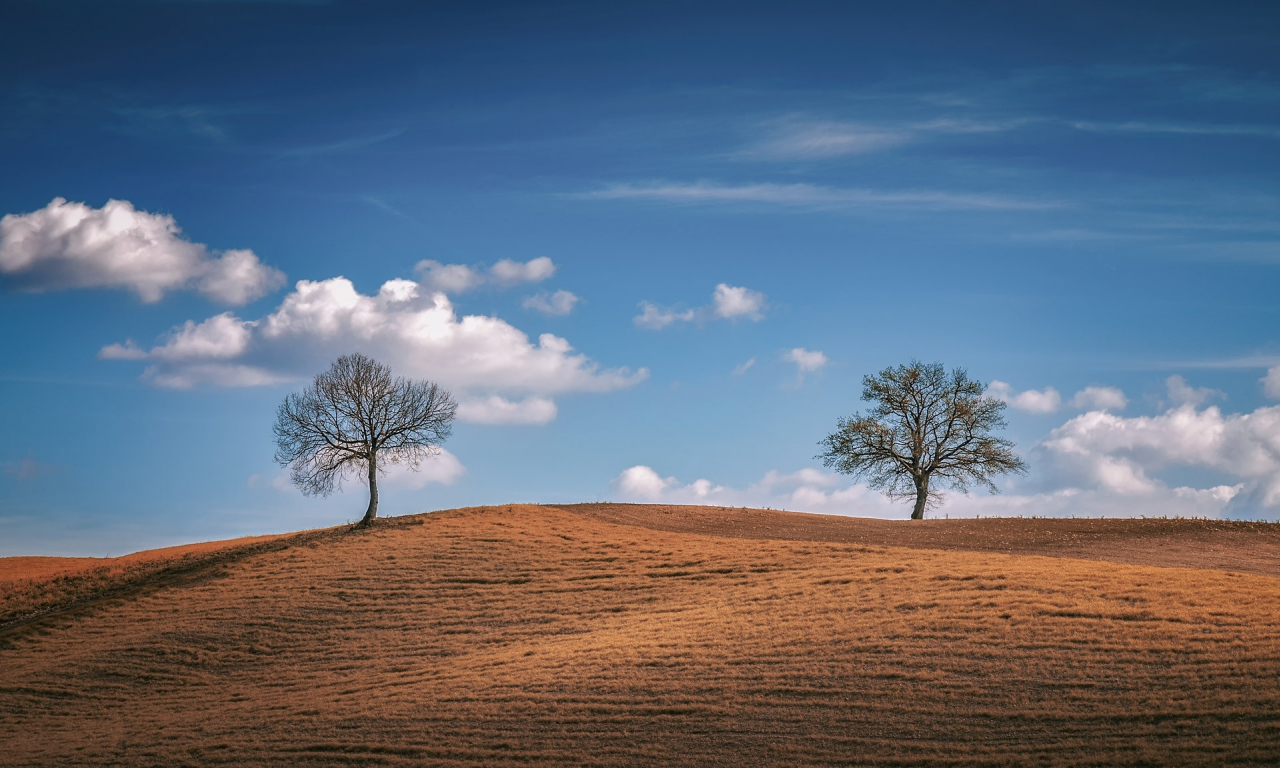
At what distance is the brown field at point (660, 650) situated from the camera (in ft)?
52.5

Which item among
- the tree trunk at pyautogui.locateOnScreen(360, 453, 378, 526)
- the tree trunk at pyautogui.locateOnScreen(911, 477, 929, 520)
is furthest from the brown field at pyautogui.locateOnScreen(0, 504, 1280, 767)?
the tree trunk at pyautogui.locateOnScreen(911, 477, 929, 520)

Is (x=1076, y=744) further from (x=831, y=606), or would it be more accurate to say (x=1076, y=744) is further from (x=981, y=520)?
(x=981, y=520)

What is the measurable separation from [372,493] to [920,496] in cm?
2793

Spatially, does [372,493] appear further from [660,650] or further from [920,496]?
[920,496]

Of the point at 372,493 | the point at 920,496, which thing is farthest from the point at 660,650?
the point at 920,496

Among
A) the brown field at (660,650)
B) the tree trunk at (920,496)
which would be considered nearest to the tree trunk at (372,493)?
the brown field at (660,650)

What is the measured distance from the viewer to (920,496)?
154ft

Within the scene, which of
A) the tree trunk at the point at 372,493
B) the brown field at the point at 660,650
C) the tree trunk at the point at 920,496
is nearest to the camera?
the brown field at the point at 660,650

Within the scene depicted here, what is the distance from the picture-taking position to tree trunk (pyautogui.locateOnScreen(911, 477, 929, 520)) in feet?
153

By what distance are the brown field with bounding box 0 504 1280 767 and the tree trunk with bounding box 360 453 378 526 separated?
1.92m

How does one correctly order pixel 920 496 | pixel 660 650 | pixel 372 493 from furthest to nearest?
pixel 920 496 → pixel 372 493 → pixel 660 650

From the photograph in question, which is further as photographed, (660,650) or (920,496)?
(920,496)

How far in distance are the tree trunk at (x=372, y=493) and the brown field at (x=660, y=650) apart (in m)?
1.92

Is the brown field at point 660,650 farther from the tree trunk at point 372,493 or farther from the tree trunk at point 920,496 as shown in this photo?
the tree trunk at point 920,496
